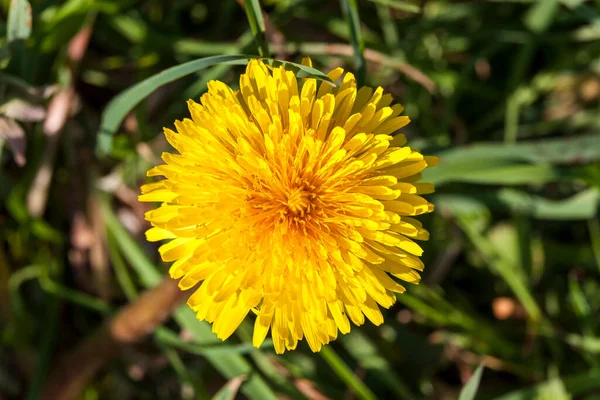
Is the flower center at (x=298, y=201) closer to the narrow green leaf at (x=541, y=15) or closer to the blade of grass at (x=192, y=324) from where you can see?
the blade of grass at (x=192, y=324)

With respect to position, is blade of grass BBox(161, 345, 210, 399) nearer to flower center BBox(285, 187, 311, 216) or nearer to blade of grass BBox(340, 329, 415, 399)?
blade of grass BBox(340, 329, 415, 399)

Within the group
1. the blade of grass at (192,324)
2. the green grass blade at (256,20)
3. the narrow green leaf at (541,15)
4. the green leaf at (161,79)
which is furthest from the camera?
the narrow green leaf at (541,15)

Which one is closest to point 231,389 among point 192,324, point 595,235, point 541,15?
point 192,324

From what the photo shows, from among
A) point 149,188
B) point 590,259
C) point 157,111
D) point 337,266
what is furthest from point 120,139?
point 590,259

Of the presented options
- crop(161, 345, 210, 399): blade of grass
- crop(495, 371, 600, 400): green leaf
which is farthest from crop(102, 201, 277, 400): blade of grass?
crop(495, 371, 600, 400): green leaf

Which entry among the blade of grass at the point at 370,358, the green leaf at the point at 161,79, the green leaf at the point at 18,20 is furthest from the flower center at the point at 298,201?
the green leaf at the point at 18,20

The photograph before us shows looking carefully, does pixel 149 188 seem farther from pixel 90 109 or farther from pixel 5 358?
pixel 5 358
